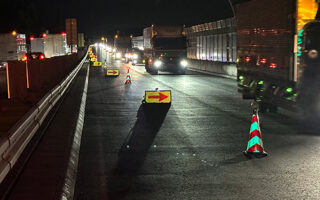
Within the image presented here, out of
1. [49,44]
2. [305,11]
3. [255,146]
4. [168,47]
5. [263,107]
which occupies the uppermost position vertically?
[305,11]

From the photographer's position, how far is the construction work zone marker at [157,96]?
56.4 feet

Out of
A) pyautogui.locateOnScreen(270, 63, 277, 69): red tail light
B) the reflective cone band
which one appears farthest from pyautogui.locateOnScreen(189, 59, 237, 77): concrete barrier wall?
the reflective cone band

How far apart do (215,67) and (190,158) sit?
108 ft

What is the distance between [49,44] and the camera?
2169 inches

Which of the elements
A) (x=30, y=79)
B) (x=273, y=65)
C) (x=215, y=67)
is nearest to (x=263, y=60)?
(x=273, y=65)

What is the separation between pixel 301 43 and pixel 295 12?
1040mm

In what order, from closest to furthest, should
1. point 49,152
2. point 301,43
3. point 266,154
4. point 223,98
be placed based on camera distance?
point 49,152 < point 266,154 < point 301,43 < point 223,98

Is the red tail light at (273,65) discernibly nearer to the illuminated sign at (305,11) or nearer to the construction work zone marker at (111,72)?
the illuminated sign at (305,11)

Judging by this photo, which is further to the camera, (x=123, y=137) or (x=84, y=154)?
(x=123, y=137)

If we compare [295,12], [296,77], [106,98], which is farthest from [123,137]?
[106,98]

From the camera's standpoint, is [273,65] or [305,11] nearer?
[305,11]

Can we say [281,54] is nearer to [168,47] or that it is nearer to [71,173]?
[71,173]

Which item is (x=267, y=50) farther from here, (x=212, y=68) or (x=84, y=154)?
(x=212, y=68)

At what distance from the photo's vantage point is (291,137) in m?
11.7
